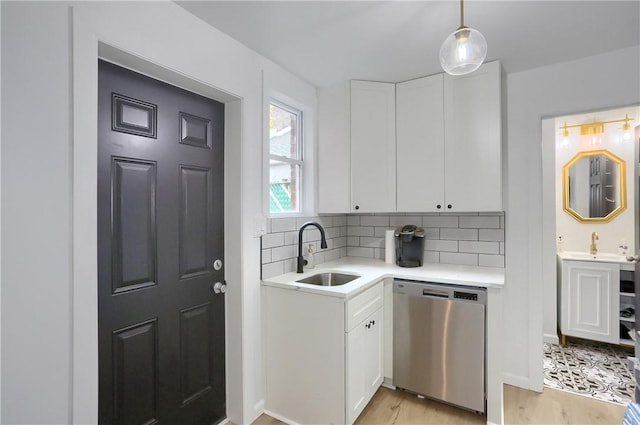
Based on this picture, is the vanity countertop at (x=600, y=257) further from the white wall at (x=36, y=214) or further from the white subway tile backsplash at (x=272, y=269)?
the white wall at (x=36, y=214)

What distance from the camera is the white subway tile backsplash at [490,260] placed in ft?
8.22

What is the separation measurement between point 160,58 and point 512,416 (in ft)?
9.82

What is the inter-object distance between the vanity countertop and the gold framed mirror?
356 millimetres

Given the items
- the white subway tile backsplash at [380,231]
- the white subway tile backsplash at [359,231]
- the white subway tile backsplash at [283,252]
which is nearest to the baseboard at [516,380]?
the white subway tile backsplash at [380,231]

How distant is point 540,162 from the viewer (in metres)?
2.34

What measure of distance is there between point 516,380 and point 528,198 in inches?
56.0

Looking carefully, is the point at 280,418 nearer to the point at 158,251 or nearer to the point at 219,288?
the point at 219,288

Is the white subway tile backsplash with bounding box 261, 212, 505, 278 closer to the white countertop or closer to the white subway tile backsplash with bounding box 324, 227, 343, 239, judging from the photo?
the white subway tile backsplash with bounding box 324, 227, 343, 239

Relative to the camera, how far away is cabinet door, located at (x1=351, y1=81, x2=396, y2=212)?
258 centimetres

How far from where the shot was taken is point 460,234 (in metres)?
2.69

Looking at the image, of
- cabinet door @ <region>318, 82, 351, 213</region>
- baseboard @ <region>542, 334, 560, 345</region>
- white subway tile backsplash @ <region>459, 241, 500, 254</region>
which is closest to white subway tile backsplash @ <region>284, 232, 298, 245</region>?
cabinet door @ <region>318, 82, 351, 213</region>

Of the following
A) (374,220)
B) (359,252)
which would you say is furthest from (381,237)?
(359,252)

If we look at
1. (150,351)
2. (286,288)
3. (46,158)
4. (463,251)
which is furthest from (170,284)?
(463,251)

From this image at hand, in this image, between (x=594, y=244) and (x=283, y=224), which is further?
(x=594, y=244)
